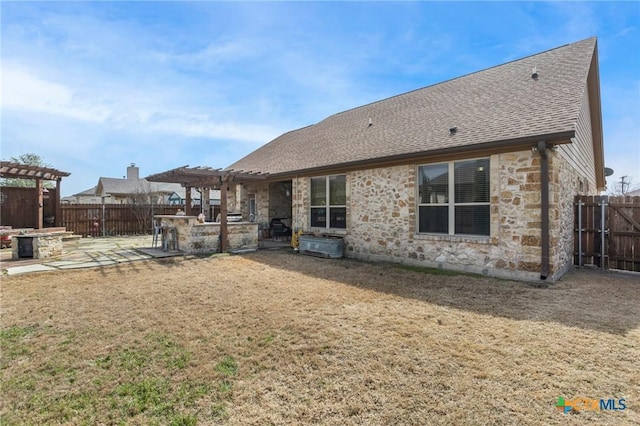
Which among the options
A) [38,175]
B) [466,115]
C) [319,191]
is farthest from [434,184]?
[38,175]

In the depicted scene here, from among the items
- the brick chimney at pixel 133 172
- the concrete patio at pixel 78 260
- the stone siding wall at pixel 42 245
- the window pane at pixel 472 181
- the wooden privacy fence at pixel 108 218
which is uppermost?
the brick chimney at pixel 133 172

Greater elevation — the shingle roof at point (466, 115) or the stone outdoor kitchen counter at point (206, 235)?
the shingle roof at point (466, 115)

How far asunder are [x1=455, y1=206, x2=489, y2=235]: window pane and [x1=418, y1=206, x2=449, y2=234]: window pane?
12.0 inches

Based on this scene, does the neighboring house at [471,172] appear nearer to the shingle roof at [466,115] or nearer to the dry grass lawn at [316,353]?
the shingle roof at [466,115]

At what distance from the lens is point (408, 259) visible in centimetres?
842

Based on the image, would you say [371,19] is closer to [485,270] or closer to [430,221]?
[430,221]

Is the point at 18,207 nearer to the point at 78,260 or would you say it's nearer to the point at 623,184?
the point at 78,260

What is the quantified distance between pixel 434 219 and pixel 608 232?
4595 mm

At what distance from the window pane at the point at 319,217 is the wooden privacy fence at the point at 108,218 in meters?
6.20

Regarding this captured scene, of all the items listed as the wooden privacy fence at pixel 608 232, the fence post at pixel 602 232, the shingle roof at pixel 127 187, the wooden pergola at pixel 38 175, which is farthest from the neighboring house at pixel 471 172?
the shingle roof at pixel 127 187

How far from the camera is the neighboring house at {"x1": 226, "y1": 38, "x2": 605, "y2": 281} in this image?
6457 millimetres

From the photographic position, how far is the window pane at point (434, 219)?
25.6 ft

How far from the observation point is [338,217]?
34.8 feet

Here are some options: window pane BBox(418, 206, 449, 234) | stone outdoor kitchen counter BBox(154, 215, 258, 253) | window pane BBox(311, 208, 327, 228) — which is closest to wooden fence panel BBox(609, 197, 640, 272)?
window pane BBox(418, 206, 449, 234)
